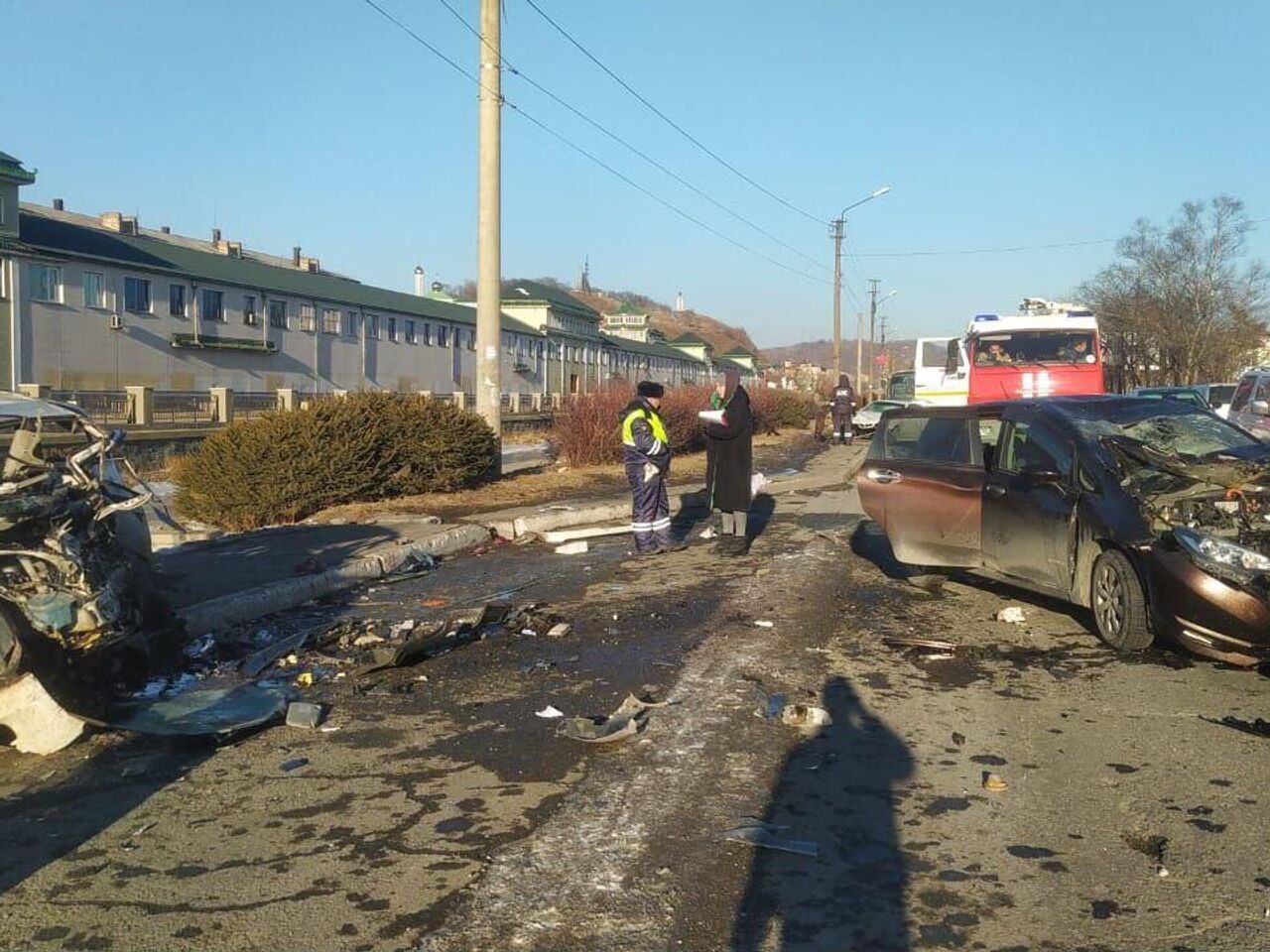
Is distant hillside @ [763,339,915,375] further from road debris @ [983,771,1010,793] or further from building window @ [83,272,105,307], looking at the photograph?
road debris @ [983,771,1010,793]

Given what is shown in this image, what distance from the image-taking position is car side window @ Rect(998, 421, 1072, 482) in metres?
7.59

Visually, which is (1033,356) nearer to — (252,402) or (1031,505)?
(1031,505)

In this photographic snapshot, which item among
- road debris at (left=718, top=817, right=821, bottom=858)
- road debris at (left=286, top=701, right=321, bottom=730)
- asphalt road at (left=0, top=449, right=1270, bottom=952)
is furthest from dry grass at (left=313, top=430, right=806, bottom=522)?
road debris at (left=718, top=817, right=821, bottom=858)

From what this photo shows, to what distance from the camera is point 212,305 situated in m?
49.3

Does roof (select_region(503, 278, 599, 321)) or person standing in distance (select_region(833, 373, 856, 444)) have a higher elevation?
roof (select_region(503, 278, 599, 321))

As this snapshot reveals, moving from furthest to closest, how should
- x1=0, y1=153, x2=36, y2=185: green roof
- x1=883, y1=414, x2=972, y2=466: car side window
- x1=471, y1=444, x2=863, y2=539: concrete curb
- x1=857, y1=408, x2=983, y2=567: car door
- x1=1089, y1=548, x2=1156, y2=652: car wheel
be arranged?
x1=0, y1=153, x2=36, y2=185: green roof < x1=471, y1=444, x2=863, y2=539: concrete curb < x1=883, y1=414, x2=972, y2=466: car side window < x1=857, y1=408, x2=983, y2=567: car door < x1=1089, y1=548, x2=1156, y2=652: car wheel

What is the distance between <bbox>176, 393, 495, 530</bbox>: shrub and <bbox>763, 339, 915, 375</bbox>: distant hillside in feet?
297

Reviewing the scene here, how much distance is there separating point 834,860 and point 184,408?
25.5m

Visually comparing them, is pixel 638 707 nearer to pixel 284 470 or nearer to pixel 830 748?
pixel 830 748

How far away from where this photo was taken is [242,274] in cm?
5191

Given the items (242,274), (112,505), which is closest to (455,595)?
(112,505)

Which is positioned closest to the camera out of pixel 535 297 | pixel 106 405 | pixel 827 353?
pixel 106 405

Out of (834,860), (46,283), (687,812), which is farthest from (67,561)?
(46,283)

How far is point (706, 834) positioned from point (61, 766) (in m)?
3.14
